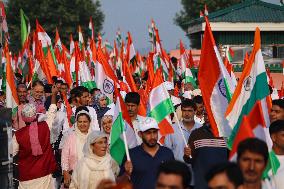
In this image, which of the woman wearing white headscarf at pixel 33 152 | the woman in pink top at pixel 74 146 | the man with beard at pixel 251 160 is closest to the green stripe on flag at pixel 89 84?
the woman wearing white headscarf at pixel 33 152

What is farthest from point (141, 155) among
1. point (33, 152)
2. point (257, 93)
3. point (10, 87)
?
point (10, 87)

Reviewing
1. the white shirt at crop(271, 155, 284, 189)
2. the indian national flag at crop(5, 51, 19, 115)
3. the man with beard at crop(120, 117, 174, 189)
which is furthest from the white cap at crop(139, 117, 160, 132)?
the indian national flag at crop(5, 51, 19, 115)

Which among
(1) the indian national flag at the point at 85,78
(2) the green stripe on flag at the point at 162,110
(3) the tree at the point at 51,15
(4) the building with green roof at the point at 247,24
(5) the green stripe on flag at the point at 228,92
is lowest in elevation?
(2) the green stripe on flag at the point at 162,110

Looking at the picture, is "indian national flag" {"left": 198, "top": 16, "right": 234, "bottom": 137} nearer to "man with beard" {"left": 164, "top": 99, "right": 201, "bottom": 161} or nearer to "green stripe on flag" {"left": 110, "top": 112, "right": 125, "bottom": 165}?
"man with beard" {"left": 164, "top": 99, "right": 201, "bottom": 161}

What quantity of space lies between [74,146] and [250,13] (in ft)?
84.9

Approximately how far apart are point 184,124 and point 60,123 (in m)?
2.74

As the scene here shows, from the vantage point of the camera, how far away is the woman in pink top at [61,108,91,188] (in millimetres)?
8555

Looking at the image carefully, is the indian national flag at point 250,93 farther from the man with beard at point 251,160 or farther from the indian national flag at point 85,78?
the indian national flag at point 85,78

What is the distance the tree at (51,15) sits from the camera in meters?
54.5

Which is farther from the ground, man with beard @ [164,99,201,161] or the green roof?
the green roof

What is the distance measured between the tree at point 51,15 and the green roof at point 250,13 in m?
22.2

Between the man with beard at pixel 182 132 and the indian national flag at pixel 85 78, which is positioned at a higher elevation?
the indian national flag at pixel 85 78

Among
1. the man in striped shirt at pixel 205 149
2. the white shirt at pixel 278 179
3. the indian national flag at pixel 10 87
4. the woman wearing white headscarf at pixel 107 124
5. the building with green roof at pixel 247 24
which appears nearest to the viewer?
the white shirt at pixel 278 179

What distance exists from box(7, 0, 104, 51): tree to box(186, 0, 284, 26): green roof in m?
22.2
